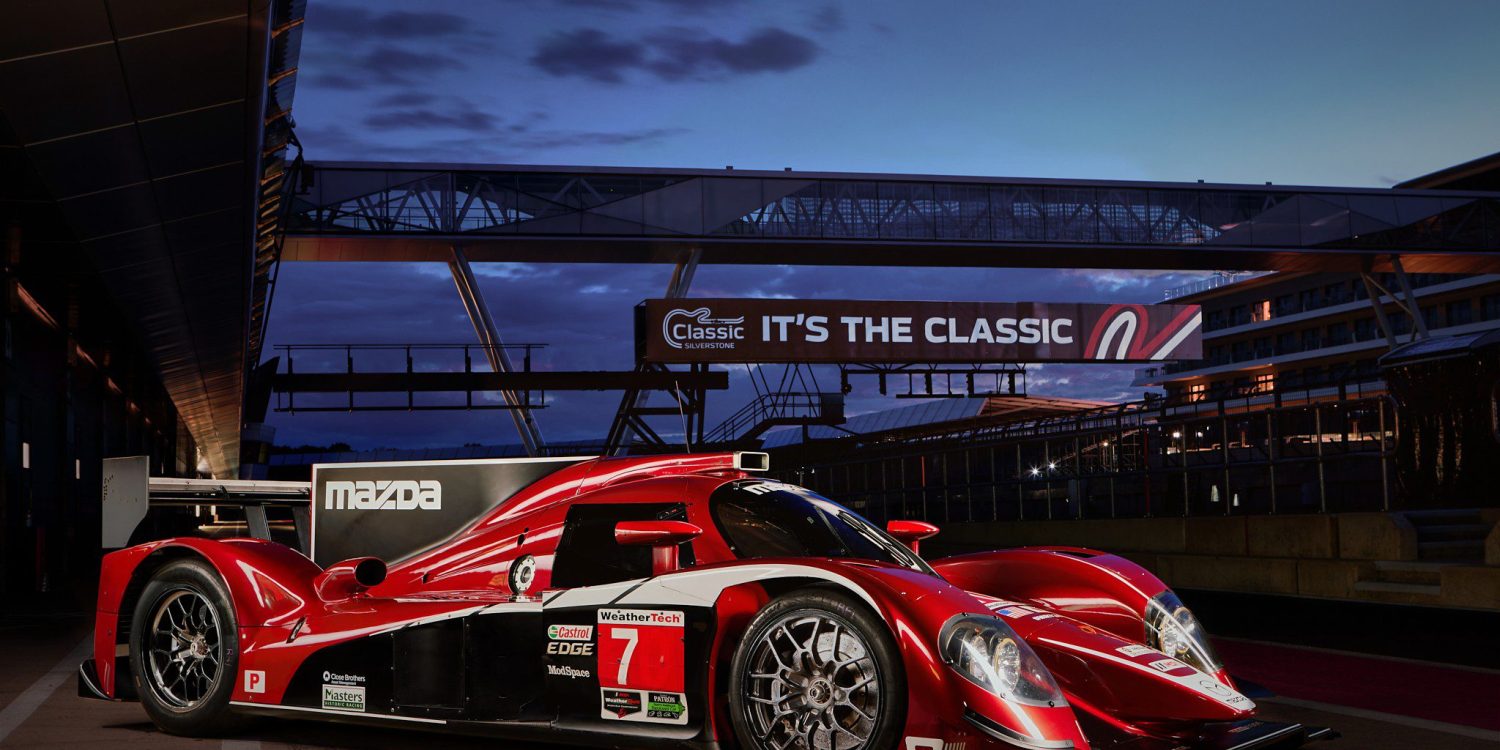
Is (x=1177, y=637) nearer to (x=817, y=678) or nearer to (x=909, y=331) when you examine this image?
(x=817, y=678)

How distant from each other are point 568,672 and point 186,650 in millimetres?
2509

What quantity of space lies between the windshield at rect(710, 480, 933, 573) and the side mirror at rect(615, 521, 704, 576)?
0.32 m

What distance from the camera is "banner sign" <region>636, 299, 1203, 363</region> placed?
33875 mm

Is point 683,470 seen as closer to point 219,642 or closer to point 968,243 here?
point 219,642

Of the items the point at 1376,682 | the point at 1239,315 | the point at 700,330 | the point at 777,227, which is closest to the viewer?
the point at 1376,682

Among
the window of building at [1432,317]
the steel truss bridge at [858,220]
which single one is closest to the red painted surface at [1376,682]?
the steel truss bridge at [858,220]

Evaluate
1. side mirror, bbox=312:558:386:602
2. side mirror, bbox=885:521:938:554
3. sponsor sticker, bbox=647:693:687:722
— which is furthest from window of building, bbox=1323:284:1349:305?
sponsor sticker, bbox=647:693:687:722

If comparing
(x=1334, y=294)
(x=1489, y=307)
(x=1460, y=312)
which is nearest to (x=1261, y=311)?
(x=1334, y=294)

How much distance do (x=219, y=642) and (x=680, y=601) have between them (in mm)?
2786

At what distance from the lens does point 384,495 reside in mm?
7637

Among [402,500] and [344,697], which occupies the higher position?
[402,500]

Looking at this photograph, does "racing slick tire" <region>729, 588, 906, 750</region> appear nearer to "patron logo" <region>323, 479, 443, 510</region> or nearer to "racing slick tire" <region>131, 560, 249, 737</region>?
"patron logo" <region>323, 479, 443, 510</region>

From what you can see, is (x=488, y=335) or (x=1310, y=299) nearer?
(x=488, y=335)

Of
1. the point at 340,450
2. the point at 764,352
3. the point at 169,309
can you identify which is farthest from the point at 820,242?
the point at 340,450
